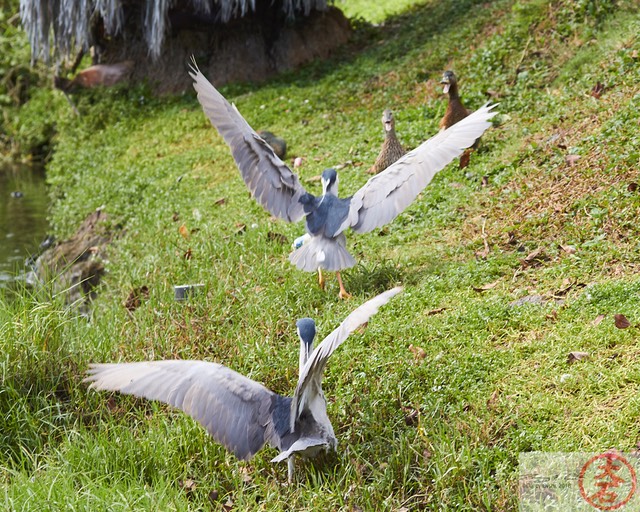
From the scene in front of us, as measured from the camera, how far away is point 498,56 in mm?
9250

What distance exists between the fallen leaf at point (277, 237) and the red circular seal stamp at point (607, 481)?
380cm

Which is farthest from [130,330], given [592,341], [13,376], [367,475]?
[592,341]

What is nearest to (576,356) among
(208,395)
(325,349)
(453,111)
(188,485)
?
(325,349)

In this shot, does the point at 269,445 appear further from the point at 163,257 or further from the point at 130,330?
the point at 163,257

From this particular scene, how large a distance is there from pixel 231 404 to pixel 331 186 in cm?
231

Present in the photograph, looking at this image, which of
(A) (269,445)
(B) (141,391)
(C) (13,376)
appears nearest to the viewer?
(B) (141,391)

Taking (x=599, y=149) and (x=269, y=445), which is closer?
(x=269, y=445)

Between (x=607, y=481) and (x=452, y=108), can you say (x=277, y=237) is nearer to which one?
(x=452, y=108)

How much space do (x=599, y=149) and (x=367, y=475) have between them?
3.64m

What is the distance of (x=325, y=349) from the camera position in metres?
3.73

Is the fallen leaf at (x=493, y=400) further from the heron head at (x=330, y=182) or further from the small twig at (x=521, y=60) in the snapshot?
the small twig at (x=521, y=60)

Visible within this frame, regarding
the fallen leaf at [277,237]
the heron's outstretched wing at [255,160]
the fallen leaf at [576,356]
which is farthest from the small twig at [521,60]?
the fallen leaf at [576,356]

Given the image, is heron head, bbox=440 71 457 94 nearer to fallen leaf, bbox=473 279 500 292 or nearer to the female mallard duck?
the female mallard duck

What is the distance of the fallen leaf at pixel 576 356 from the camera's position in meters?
4.45
